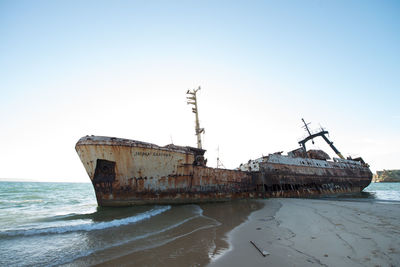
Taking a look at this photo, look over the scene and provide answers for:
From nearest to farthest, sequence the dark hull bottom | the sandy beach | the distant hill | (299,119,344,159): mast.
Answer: the sandy beach < the dark hull bottom < (299,119,344,159): mast < the distant hill

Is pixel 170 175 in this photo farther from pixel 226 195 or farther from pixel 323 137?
pixel 323 137

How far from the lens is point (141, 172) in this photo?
9445mm

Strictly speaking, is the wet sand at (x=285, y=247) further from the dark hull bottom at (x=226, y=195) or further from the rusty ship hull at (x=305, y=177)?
the rusty ship hull at (x=305, y=177)

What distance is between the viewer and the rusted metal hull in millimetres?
8930

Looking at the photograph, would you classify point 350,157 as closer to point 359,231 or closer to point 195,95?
point 195,95

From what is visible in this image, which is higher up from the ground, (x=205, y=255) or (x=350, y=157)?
(x=350, y=157)

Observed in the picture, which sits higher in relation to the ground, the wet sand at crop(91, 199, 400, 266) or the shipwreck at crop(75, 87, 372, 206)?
the shipwreck at crop(75, 87, 372, 206)

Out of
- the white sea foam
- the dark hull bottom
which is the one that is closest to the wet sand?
the white sea foam

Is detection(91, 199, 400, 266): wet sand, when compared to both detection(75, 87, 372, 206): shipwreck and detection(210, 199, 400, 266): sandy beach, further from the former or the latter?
detection(75, 87, 372, 206): shipwreck

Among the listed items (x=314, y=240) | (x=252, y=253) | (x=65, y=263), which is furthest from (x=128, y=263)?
(x=314, y=240)

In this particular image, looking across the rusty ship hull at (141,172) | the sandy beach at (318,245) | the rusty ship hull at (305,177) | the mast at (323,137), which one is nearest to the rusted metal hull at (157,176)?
the rusty ship hull at (141,172)

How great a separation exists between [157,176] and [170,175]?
75 cm

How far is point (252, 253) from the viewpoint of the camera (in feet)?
11.6

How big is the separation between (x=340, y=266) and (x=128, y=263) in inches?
141
